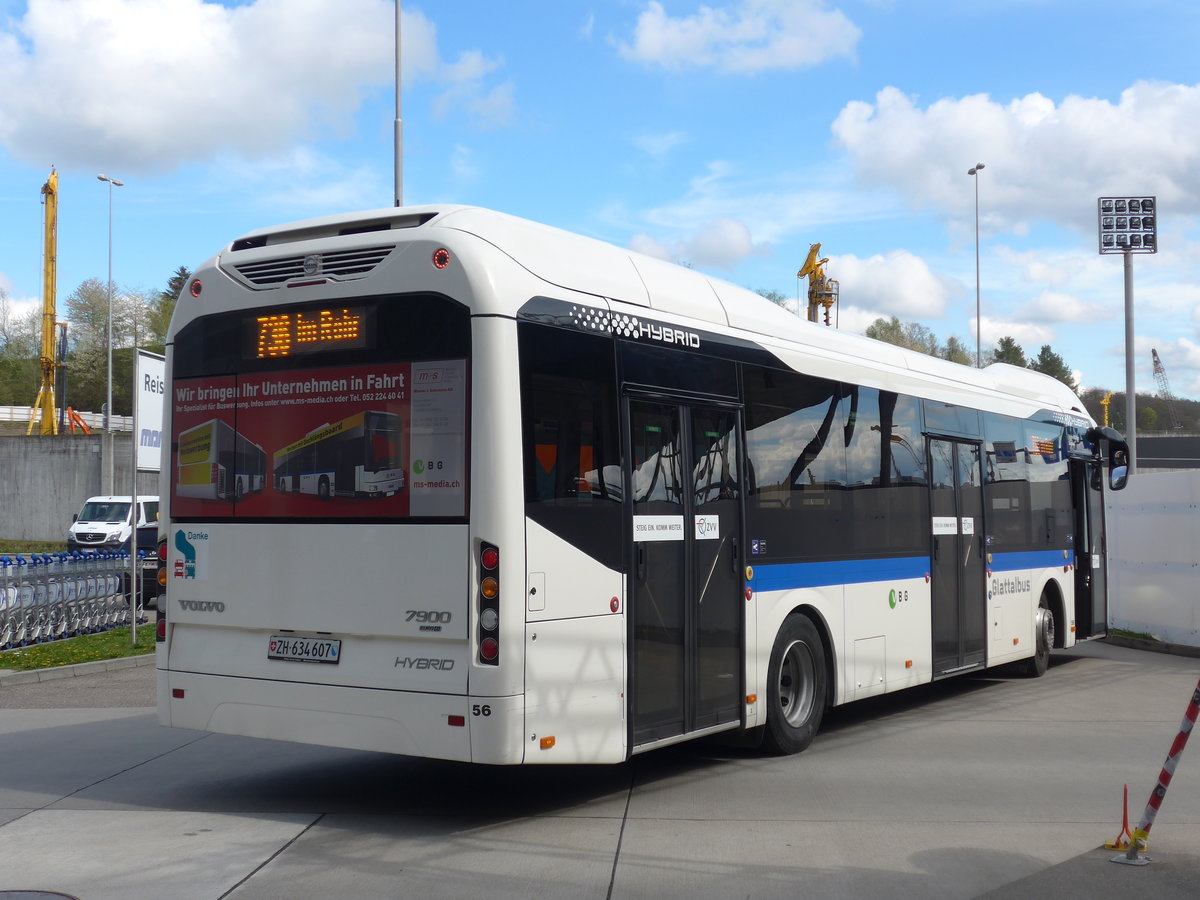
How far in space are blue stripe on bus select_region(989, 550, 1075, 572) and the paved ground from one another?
2.10 metres

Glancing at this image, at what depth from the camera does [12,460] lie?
160 feet

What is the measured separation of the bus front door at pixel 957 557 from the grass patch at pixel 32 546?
37416mm

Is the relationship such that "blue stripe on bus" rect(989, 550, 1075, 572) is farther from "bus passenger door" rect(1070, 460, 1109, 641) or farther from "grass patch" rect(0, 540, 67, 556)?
"grass patch" rect(0, 540, 67, 556)

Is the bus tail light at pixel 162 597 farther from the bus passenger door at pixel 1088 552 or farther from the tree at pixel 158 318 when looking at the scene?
the tree at pixel 158 318

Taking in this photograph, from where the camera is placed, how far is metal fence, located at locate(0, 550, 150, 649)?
17.0 m

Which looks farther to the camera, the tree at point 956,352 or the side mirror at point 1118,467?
the tree at point 956,352

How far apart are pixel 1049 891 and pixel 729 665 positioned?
297 cm

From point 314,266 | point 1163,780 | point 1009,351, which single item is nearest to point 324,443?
point 314,266

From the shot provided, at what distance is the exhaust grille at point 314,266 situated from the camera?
7371 millimetres

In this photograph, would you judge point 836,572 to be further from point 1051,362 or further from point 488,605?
point 1051,362

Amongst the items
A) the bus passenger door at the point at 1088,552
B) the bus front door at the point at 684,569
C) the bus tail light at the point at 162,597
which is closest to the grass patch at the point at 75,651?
the bus tail light at the point at 162,597

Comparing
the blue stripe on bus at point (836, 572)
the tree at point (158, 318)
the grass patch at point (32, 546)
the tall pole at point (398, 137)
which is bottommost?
the grass patch at point (32, 546)

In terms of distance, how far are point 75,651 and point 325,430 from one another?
36.6 ft

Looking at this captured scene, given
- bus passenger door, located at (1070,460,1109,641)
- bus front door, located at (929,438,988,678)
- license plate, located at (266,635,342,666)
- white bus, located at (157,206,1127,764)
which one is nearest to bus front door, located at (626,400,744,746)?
white bus, located at (157,206,1127,764)
